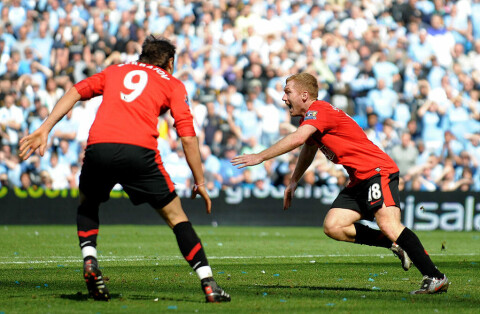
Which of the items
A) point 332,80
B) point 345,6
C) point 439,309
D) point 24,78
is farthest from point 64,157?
point 439,309

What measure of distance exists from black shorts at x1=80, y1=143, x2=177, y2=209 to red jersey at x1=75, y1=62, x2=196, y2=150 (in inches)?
2.6

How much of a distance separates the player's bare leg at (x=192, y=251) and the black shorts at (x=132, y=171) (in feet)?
0.34

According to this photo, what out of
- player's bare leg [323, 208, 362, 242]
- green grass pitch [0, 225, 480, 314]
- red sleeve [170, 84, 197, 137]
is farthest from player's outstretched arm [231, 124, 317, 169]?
green grass pitch [0, 225, 480, 314]

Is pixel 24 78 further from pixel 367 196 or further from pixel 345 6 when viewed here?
pixel 367 196

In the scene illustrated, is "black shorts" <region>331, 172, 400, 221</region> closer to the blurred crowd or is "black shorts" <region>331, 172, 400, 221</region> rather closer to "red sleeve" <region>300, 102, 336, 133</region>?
"red sleeve" <region>300, 102, 336, 133</region>

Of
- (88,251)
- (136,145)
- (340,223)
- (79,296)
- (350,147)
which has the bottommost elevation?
(79,296)

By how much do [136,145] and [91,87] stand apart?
0.62 m

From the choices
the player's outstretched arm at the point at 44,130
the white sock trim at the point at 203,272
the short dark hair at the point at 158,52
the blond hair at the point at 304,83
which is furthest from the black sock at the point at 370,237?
the player's outstretched arm at the point at 44,130

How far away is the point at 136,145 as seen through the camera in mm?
6566

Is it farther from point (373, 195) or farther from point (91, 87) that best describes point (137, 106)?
point (373, 195)

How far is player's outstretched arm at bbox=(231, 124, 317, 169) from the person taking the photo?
267 inches

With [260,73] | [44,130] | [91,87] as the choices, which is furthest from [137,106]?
[260,73]

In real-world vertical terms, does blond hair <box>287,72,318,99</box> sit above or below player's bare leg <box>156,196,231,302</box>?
above

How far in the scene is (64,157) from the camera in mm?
18812
